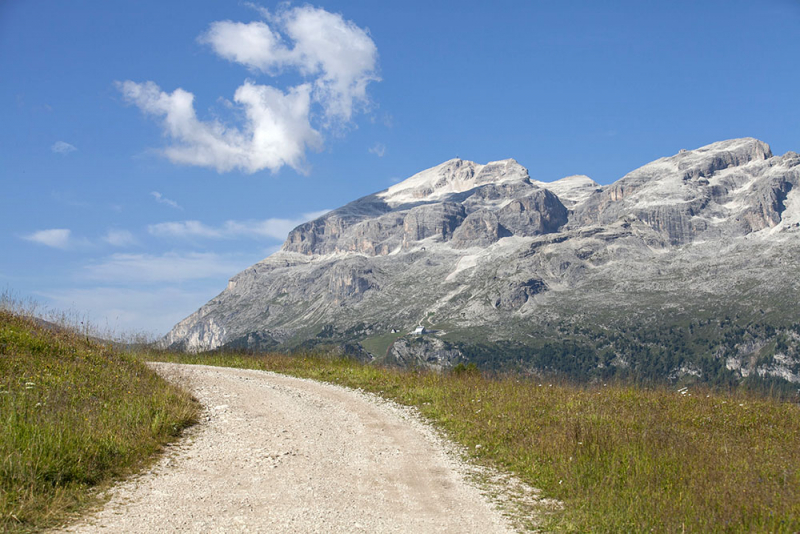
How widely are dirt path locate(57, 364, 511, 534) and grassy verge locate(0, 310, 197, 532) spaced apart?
649mm

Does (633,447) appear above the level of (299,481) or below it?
above

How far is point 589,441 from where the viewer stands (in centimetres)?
1406

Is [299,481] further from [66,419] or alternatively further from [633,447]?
[633,447]

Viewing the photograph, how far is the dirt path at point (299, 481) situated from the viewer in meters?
9.84

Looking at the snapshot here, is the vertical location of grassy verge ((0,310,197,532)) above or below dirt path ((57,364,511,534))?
above

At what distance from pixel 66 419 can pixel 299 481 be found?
506cm

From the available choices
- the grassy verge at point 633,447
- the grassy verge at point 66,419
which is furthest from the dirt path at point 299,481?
the grassy verge at point 633,447

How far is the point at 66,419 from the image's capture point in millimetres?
12469

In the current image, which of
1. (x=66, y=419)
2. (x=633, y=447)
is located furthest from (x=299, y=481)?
(x=633, y=447)

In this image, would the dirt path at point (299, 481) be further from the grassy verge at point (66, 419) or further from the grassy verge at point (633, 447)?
the grassy verge at point (633, 447)

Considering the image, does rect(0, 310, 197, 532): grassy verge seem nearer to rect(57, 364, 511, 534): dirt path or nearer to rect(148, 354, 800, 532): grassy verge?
rect(57, 364, 511, 534): dirt path

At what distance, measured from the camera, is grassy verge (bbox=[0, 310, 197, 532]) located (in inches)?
390

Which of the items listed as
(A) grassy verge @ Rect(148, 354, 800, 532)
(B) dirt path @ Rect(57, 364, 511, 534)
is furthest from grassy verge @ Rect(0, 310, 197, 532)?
(A) grassy verge @ Rect(148, 354, 800, 532)

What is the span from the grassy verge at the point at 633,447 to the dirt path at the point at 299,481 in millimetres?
1637
